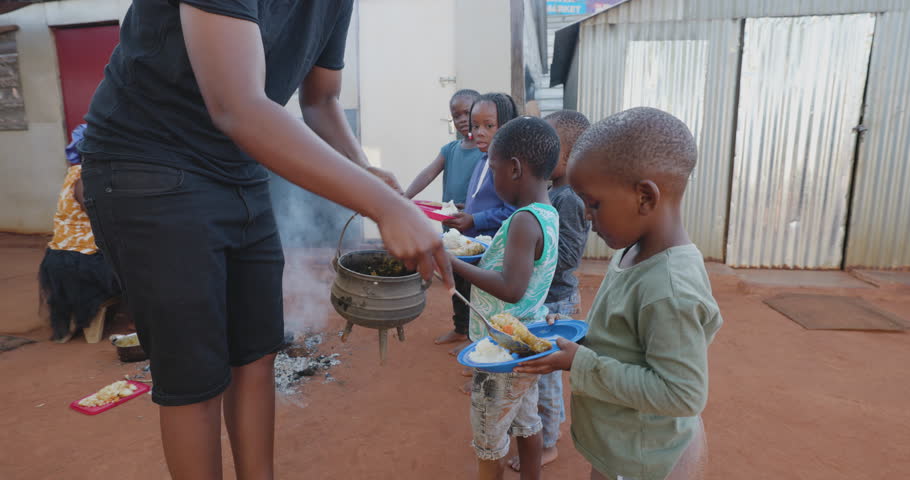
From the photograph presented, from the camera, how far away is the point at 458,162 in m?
4.02

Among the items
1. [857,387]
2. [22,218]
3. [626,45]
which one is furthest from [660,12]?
[22,218]

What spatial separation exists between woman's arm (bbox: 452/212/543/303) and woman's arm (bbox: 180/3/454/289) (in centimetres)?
74

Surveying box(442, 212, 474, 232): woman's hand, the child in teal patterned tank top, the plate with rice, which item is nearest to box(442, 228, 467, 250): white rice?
the plate with rice

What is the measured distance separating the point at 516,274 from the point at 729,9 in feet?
17.4

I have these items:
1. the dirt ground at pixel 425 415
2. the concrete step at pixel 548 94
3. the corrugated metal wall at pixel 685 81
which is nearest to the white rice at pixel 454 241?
the dirt ground at pixel 425 415

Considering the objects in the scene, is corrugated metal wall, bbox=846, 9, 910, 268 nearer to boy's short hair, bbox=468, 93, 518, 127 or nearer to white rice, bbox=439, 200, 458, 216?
boy's short hair, bbox=468, 93, 518, 127

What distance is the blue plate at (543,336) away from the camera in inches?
51.6

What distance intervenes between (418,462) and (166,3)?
2.18m

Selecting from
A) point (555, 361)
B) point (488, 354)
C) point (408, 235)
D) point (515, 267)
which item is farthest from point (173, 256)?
point (515, 267)

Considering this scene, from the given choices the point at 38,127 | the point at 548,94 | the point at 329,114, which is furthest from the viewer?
the point at 548,94

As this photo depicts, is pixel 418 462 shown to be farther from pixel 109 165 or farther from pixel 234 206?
pixel 109 165

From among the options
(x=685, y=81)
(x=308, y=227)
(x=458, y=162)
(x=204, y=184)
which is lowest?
(x=308, y=227)

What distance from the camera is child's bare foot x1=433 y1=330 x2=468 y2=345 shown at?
157 inches

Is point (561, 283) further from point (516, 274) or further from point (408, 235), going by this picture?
point (408, 235)
